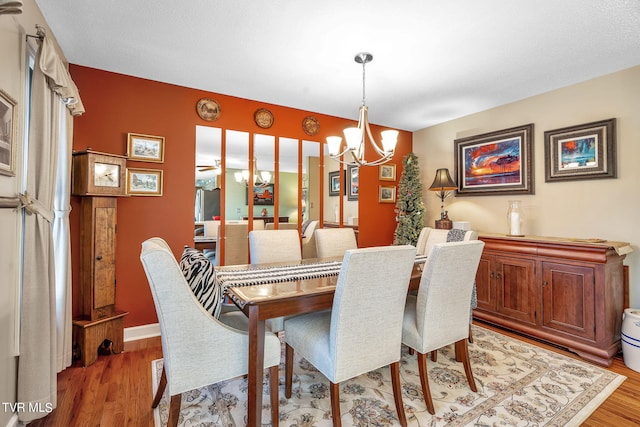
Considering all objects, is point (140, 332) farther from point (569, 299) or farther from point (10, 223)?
point (569, 299)

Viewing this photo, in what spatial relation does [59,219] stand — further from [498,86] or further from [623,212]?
[623,212]

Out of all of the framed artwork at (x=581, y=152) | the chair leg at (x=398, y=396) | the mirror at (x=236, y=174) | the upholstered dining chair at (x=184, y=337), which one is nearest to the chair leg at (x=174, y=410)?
the upholstered dining chair at (x=184, y=337)

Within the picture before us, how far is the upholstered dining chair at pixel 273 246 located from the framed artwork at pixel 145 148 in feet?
4.10

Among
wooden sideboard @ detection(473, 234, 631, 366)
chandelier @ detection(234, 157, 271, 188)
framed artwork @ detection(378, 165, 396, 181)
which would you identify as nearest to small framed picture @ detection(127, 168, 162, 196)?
chandelier @ detection(234, 157, 271, 188)

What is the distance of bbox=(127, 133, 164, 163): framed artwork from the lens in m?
2.87

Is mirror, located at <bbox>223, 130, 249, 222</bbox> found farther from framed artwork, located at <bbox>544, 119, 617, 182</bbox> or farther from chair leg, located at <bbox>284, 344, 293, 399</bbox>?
framed artwork, located at <bbox>544, 119, 617, 182</bbox>

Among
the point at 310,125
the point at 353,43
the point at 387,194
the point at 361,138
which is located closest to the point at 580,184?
the point at 387,194

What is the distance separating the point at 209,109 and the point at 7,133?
187 centimetres

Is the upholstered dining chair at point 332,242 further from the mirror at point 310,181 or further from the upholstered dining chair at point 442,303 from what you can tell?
the upholstered dining chair at point 442,303

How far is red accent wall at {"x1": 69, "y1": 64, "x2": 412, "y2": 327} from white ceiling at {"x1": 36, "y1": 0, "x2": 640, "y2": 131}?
0.16 m

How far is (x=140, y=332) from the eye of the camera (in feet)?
9.52

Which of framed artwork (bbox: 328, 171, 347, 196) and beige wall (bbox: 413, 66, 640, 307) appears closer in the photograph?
beige wall (bbox: 413, 66, 640, 307)

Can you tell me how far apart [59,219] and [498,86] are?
13.2 ft

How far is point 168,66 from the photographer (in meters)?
2.68
